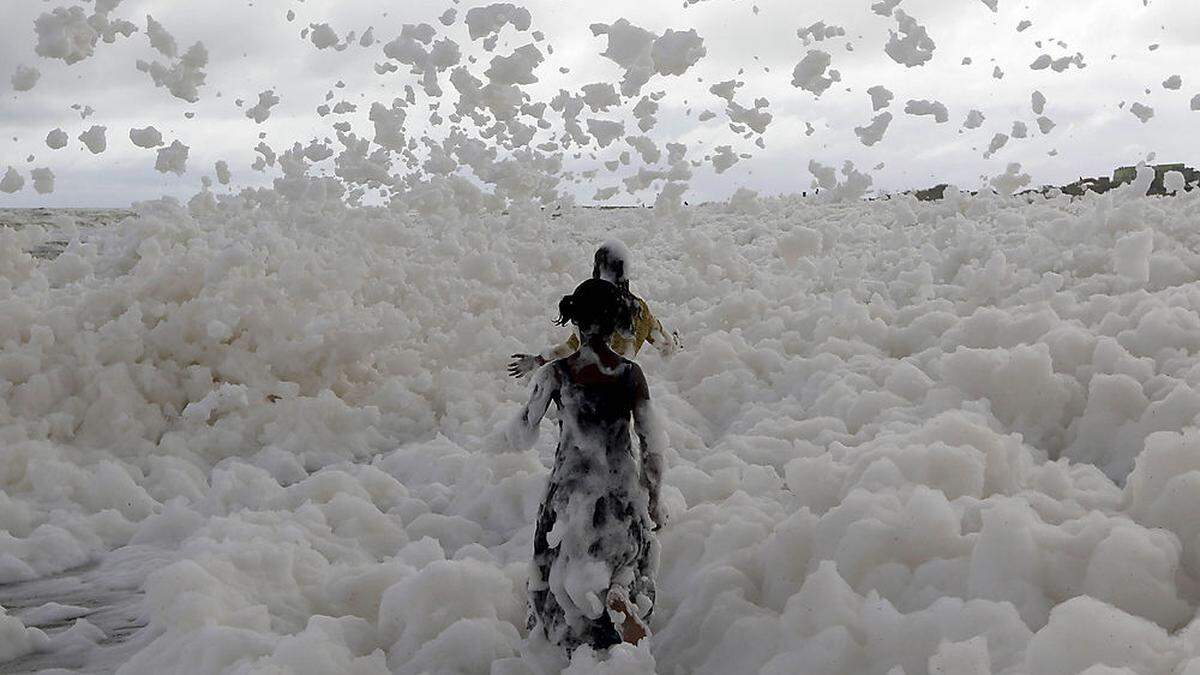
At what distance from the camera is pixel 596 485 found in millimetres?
3674

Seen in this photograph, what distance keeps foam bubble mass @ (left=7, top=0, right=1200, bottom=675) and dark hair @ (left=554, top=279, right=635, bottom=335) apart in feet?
1.51

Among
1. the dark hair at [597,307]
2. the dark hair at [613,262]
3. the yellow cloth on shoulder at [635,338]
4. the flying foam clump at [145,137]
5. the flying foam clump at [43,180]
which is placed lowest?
the yellow cloth on shoulder at [635,338]

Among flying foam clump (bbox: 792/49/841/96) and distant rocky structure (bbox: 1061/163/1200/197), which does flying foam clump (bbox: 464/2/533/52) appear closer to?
flying foam clump (bbox: 792/49/841/96)

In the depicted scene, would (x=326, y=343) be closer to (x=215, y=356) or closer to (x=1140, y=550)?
(x=215, y=356)

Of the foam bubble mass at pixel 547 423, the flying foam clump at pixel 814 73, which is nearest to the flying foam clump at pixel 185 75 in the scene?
the foam bubble mass at pixel 547 423

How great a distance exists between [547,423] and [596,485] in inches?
172

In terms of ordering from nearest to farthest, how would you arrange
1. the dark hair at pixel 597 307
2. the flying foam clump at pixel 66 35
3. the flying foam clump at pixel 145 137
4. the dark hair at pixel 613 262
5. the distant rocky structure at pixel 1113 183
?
the dark hair at pixel 597 307, the dark hair at pixel 613 262, the flying foam clump at pixel 66 35, the flying foam clump at pixel 145 137, the distant rocky structure at pixel 1113 183

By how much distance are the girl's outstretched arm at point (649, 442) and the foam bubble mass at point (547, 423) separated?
6 cm

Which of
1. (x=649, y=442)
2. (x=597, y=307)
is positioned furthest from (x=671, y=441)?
(x=597, y=307)

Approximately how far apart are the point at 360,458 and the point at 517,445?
13.4 feet

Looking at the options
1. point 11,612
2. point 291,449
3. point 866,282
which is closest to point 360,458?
point 291,449

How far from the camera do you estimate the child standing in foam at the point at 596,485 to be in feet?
11.9

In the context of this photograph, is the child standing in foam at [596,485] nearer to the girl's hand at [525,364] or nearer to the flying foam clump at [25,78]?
the girl's hand at [525,364]

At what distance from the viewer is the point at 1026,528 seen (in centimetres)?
356
